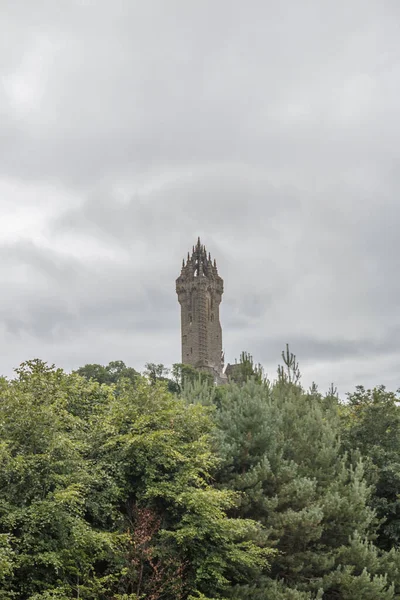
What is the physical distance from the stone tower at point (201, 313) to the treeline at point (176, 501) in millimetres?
A: 76548

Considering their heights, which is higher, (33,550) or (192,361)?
(192,361)

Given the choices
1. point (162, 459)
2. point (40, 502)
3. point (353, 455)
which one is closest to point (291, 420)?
point (353, 455)

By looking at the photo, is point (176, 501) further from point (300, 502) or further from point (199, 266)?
point (199, 266)

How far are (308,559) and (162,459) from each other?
5.46 metres

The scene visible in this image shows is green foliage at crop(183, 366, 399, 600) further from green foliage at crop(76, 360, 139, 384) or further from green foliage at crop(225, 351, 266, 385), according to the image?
green foliage at crop(76, 360, 139, 384)

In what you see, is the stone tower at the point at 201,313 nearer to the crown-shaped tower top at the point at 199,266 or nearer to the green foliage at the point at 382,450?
the crown-shaped tower top at the point at 199,266

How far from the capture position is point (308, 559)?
736 inches

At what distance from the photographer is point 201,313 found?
102 meters

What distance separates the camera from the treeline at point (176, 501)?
15.0 metres

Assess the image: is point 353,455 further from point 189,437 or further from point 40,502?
point 40,502

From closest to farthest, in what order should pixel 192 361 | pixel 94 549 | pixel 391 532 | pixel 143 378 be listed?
pixel 94 549 → pixel 143 378 → pixel 391 532 → pixel 192 361

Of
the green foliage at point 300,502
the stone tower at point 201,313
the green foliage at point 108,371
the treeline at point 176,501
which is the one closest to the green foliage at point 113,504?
the treeline at point 176,501

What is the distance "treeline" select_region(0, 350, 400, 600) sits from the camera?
14969mm

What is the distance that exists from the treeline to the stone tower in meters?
76.5
